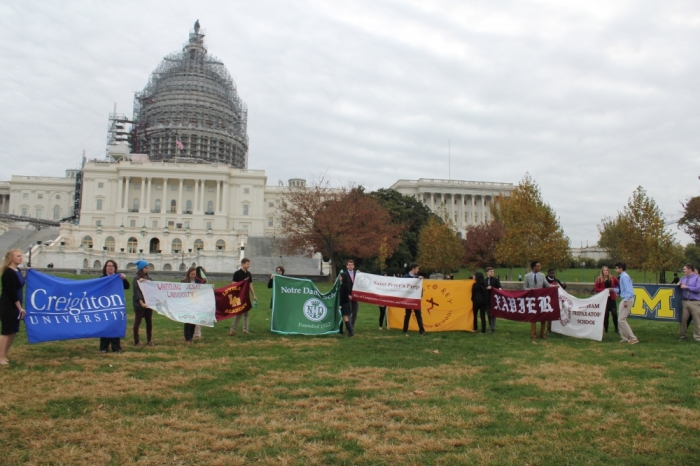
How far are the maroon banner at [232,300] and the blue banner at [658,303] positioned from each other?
33.3 feet

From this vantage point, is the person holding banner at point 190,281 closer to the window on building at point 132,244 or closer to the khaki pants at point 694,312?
the khaki pants at point 694,312

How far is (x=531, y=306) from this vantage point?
13.4 metres

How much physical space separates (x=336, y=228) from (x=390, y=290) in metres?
28.7

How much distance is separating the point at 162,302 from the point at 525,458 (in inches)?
351

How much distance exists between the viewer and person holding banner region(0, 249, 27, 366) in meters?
8.77

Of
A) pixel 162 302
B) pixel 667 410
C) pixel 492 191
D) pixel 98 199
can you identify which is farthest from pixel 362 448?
pixel 492 191

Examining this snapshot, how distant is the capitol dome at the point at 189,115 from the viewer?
9844 cm

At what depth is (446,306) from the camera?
14.6 metres

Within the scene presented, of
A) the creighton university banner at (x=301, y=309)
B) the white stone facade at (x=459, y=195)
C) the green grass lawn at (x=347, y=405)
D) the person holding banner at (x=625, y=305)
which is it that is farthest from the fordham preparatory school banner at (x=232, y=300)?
the white stone facade at (x=459, y=195)

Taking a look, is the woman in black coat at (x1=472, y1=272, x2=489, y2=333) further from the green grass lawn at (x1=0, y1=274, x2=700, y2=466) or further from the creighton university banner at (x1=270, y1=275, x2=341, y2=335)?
the creighton university banner at (x1=270, y1=275, x2=341, y2=335)

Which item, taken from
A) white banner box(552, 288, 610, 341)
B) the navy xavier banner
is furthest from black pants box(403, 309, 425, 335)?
the navy xavier banner

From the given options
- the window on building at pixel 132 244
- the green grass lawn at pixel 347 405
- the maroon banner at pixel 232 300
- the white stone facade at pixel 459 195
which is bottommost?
the green grass lawn at pixel 347 405

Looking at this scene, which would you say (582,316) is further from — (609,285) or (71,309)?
(71,309)

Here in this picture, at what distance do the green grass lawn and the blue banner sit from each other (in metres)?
2.76
